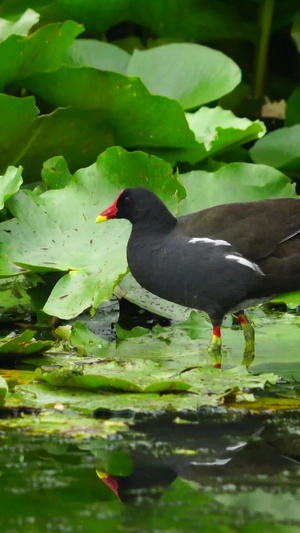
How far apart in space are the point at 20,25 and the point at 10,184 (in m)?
1.22

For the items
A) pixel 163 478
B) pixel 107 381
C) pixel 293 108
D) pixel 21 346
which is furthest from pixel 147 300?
pixel 293 108

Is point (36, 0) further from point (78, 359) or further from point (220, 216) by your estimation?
point (78, 359)

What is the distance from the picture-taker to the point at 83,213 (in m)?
3.99

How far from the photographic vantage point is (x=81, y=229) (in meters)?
3.93

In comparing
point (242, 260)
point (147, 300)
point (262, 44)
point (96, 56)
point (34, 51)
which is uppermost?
point (34, 51)

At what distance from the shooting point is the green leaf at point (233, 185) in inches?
170

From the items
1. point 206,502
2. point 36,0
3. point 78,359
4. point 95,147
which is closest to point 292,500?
point 206,502

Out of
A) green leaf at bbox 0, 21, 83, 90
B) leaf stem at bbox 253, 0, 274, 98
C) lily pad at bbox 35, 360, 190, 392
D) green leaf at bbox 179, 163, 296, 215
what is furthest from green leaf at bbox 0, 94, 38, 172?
leaf stem at bbox 253, 0, 274, 98

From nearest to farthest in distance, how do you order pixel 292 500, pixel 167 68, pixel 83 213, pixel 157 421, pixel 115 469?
pixel 292 500 → pixel 115 469 → pixel 157 421 → pixel 83 213 → pixel 167 68

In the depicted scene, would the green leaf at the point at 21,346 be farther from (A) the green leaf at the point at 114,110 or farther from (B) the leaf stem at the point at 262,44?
(B) the leaf stem at the point at 262,44

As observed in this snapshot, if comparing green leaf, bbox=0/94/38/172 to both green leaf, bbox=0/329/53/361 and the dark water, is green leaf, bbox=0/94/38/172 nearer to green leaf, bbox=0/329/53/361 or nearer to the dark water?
green leaf, bbox=0/329/53/361

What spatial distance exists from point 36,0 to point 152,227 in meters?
2.04

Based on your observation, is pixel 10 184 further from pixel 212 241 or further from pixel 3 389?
pixel 3 389

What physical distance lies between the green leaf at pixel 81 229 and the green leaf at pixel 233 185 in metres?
0.30
